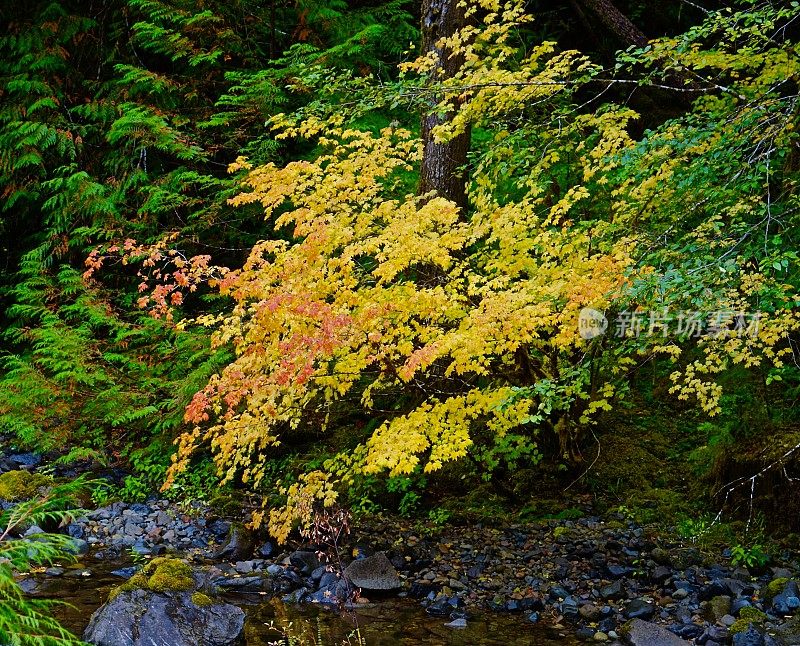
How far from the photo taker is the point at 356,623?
4793 mm

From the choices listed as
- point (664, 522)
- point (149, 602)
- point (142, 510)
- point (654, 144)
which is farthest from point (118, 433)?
point (654, 144)

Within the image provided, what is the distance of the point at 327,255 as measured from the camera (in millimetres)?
5062

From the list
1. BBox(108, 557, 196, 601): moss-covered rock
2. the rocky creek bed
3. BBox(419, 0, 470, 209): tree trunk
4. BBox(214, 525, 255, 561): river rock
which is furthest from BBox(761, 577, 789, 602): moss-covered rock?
BBox(419, 0, 470, 209): tree trunk

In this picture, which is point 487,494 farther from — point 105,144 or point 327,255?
point 105,144

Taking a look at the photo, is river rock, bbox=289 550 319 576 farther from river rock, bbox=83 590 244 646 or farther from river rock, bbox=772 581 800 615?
river rock, bbox=772 581 800 615

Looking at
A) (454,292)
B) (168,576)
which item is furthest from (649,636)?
(168,576)

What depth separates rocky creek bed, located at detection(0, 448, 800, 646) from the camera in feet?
14.7

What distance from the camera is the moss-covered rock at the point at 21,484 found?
6.88 metres

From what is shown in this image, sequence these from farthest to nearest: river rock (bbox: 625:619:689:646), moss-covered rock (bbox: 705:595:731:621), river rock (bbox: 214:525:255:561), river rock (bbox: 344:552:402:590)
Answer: river rock (bbox: 214:525:255:561) < river rock (bbox: 344:552:402:590) < moss-covered rock (bbox: 705:595:731:621) < river rock (bbox: 625:619:689:646)

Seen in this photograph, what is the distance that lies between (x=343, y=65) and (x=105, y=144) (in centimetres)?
350

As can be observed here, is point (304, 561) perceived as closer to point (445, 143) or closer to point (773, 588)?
point (773, 588)

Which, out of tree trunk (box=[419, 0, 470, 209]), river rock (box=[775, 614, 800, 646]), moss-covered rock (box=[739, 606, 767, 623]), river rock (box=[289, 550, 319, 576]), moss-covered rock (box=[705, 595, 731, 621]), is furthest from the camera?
tree trunk (box=[419, 0, 470, 209])

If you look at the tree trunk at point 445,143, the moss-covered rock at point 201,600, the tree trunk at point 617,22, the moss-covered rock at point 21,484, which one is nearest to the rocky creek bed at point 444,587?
the moss-covered rock at point 201,600

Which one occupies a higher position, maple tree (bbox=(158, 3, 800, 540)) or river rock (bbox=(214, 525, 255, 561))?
maple tree (bbox=(158, 3, 800, 540))
